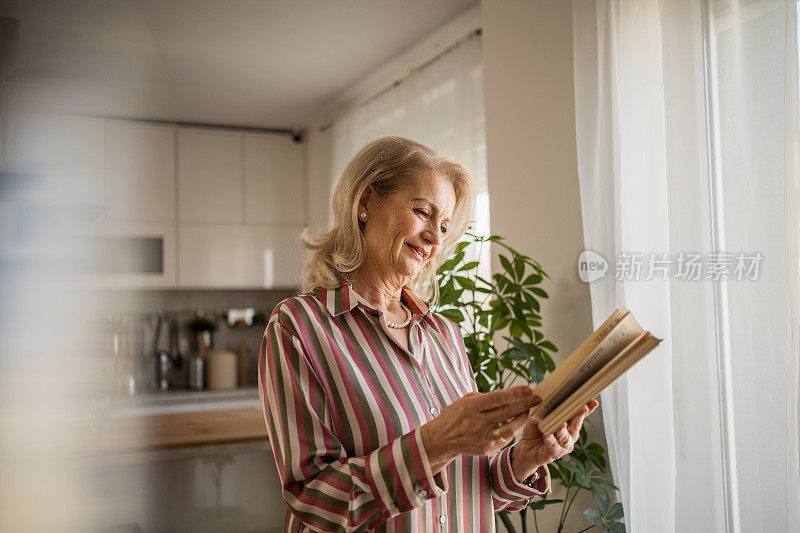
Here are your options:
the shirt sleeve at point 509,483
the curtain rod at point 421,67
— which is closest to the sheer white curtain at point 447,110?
the curtain rod at point 421,67

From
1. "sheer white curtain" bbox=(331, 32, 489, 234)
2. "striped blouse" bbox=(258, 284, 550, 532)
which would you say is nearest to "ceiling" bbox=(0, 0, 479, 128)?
"sheer white curtain" bbox=(331, 32, 489, 234)

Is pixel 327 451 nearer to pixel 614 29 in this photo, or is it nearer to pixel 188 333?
pixel 614 29

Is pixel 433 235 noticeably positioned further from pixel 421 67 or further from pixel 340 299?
pixel 421 67

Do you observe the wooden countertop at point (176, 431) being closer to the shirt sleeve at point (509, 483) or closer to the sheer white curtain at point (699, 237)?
the shirt sleeve at point (509, 483)

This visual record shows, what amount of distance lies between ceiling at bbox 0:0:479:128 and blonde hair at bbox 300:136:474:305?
66cm

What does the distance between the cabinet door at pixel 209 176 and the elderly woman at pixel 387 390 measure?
11.0ft

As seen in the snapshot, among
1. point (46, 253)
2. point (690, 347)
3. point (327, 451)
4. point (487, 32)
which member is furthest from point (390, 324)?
point (487, 32)

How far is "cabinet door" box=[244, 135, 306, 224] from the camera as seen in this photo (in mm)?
4684

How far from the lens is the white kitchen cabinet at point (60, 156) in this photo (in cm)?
137

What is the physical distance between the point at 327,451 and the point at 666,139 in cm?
124

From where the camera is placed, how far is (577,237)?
2182 mm

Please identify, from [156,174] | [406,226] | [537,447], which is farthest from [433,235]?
[156,174]

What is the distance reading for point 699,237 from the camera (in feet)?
5.60

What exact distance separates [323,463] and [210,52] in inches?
111
